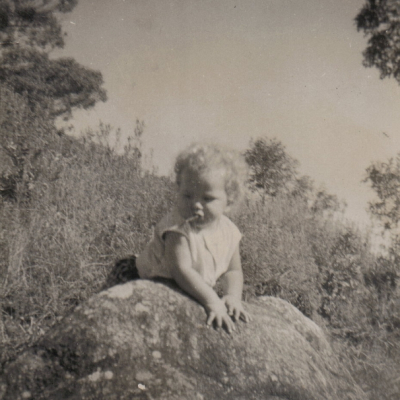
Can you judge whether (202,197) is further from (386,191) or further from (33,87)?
(33,87)

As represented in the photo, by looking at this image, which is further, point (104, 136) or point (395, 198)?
point (104, 136)

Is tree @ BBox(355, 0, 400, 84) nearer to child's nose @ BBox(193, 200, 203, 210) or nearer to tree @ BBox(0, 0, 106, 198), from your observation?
child's nose @ BBox(193, 200, 203, 210)

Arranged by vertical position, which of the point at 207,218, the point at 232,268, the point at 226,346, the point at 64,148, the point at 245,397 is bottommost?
the point at 245,397

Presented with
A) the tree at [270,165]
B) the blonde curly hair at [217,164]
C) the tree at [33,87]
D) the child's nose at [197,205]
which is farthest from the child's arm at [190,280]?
the tree at [270,165]

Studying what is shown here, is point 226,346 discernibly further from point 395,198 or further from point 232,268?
point 395,198

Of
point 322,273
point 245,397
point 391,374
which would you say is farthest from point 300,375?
point 322,273

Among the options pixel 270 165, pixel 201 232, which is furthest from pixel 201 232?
pixel 270 165

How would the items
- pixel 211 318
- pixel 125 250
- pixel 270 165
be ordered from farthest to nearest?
pixel 270 165, pixel 125 250, pixel 211 318

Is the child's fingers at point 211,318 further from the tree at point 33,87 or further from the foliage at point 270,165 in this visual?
the foliage at point 270,165
